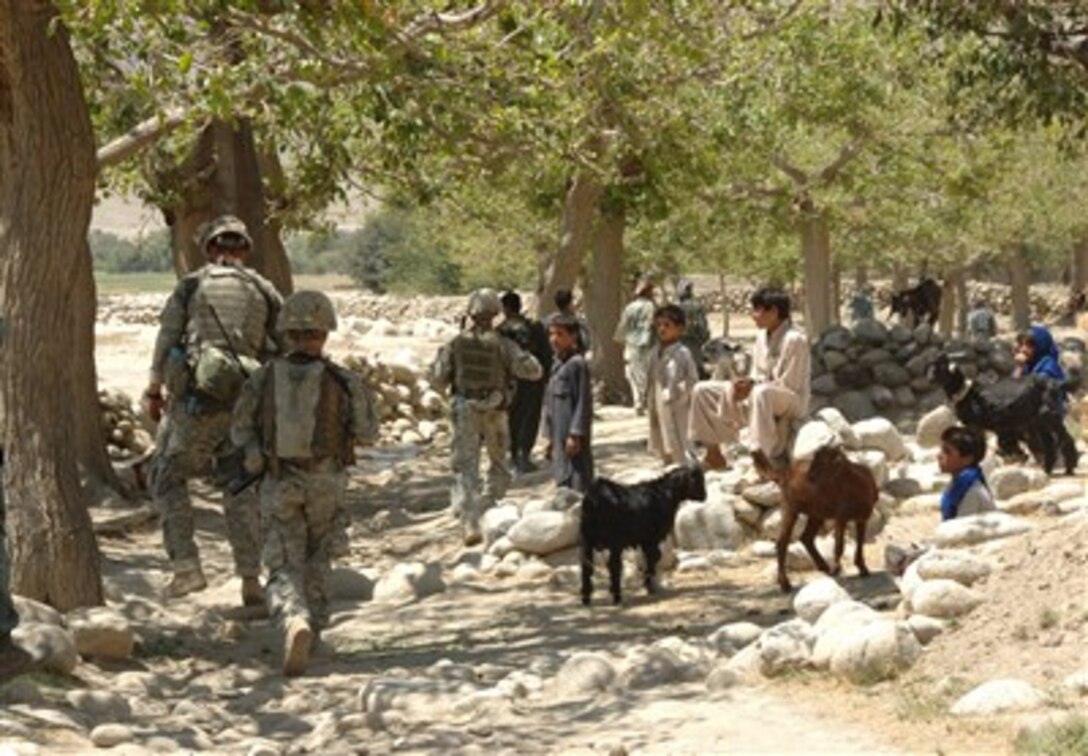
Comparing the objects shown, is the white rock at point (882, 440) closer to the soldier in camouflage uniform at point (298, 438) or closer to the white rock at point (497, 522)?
the white rock at point (497, 522)

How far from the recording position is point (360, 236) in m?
106

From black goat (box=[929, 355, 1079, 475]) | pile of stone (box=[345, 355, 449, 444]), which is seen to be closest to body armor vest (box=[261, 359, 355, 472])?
black goat (box=[929, 355, 1079, 475])

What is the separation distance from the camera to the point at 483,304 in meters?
11.7

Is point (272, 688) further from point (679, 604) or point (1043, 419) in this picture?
point (1043, 419)

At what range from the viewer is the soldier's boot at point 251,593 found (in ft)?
32.6

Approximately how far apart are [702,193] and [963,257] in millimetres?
20739

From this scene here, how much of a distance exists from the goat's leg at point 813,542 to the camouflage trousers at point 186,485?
2753mm

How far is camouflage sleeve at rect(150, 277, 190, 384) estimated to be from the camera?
9.54 meters

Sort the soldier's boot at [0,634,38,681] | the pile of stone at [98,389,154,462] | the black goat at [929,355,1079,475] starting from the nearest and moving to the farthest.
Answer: the soldier's boot at [0,634,38,681], the black goat at [929,355,1079,475], the pile of stone at [98,389,154,462]

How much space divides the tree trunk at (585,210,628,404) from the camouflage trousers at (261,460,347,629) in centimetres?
1479

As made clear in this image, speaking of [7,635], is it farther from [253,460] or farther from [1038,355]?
[1038,355]

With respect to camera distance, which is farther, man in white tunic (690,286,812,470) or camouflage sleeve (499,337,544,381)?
camouflage sleeve (499,337,544,381)

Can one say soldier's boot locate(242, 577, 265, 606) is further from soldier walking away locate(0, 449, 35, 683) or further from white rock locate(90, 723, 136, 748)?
soldier walking away locate(0, 449, 35, 683)

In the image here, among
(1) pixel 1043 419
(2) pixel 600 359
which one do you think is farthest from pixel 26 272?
(2) pixel 600 359
